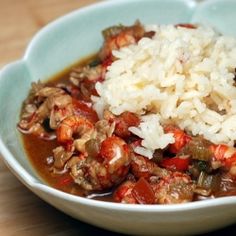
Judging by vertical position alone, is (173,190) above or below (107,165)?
below

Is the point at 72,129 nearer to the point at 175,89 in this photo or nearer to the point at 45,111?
the point at 45,111

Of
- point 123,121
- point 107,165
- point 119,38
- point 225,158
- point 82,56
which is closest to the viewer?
point 107,165

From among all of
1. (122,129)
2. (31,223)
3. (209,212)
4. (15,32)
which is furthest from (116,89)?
(15,32)

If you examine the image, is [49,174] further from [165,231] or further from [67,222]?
[165,231]

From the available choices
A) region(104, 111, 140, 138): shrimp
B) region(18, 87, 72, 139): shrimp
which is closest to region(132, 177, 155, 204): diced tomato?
region(104, 111, 140, 138): shrimp

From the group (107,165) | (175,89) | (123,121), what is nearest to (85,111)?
(123,121)

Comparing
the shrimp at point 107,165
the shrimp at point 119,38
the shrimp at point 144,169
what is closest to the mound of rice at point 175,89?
the shrimp at point 144,169

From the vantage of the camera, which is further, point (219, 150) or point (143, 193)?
point (219, 150)
